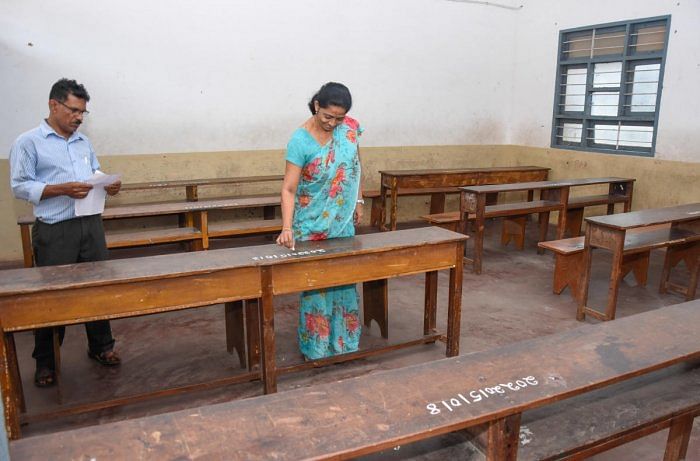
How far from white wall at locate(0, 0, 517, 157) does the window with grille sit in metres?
0.97

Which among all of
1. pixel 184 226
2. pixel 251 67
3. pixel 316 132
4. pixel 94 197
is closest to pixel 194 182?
pixel 184 226

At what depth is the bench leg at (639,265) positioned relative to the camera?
4.68m

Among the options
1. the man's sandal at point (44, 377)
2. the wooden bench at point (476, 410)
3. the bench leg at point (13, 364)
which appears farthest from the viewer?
the man's sandal at point (44, 377)

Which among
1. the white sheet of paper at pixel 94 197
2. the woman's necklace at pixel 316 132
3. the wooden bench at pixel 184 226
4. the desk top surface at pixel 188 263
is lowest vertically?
the wooden bench at pixel 184 226

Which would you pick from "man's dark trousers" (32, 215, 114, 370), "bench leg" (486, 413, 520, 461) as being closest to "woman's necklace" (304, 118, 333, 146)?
"man's dark trousers" (32, 215, 114, 370)

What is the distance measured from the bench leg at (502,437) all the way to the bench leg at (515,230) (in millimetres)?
4554

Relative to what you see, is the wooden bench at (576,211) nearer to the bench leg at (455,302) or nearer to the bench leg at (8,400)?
the bench leg at (455,302)

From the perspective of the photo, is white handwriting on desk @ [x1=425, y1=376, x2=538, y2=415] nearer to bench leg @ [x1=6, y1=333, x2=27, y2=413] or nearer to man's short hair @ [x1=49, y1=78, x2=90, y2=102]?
bench leg @ [x1=6, y1=333, x2=27, y2=413]

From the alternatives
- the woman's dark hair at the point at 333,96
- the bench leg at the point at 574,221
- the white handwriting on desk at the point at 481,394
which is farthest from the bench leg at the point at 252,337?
the bench leg at the point at 574,221

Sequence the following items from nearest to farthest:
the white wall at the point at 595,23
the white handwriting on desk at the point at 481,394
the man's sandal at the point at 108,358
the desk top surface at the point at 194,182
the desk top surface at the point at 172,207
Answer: the white handwriting on desk at the point at 481,394
the man's sandal at the point at 108,358
the desk top surface at the point at 172,207
the desk top surface at the point at 194,182
the white wall at the point at 595,23

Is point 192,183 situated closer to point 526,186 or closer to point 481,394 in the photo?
point 526,186

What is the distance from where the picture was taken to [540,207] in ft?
18.4

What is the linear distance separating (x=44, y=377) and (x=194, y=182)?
304 cm

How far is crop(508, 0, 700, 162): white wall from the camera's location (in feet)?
18.2
